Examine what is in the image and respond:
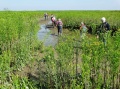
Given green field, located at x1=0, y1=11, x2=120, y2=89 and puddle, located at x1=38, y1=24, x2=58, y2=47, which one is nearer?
green field, located at x1=0, y1=11, x2=120, y2=89

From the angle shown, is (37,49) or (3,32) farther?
(37,49)

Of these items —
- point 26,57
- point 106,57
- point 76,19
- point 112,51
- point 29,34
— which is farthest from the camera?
point 76,19

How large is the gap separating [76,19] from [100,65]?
2746 centimetres

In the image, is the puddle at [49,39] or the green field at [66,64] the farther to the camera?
the puddle at [49,39]

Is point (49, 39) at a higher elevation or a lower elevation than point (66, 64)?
lower

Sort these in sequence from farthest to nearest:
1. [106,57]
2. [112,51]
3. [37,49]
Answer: [37,49] → [106,57] → [112,51]

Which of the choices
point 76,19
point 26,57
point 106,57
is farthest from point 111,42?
point 76,19

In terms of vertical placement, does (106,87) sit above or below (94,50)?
below

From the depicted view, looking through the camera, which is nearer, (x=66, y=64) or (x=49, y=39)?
(x=66, y=64)

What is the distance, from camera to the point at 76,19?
122ft

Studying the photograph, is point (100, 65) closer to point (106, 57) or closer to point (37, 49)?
point (106, 57)

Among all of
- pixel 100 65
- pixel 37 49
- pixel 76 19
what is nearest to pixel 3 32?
pixel 37 49

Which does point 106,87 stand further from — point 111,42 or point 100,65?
point 111,42

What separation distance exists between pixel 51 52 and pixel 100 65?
5.32 ft
